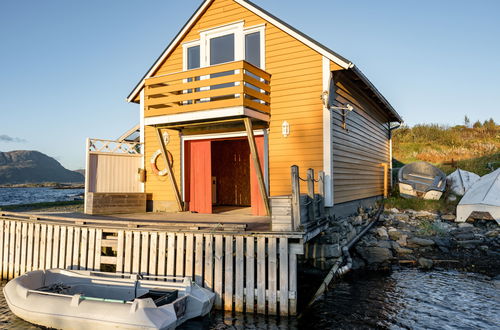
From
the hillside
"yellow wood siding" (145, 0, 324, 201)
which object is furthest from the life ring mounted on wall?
the hillside

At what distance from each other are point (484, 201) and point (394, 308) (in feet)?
26.8

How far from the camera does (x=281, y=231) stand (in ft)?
21.5

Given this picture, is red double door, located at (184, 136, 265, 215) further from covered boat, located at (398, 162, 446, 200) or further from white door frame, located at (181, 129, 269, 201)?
covered boat, located at (398, 162, 446, 200)

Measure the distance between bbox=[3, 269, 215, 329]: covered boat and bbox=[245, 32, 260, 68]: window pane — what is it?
6.98 meters

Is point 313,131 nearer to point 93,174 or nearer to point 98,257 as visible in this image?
point 98,257

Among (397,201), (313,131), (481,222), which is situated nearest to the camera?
(313,131)

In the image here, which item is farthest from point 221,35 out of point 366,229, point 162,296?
point 162,296

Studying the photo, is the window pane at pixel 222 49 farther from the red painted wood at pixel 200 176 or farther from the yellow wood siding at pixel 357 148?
the yellow wood siding at pixel 357 148

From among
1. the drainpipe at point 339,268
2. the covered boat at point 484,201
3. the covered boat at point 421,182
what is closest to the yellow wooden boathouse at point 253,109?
the drainpipe at point 339,268

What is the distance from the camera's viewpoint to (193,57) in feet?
40.0

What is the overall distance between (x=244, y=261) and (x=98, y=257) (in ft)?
11.4

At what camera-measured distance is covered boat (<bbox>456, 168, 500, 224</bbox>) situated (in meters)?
12.3

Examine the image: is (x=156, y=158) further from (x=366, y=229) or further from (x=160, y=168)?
(x=366, y=229)

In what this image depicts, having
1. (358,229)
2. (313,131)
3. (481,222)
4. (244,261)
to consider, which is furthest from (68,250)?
(481,222)
